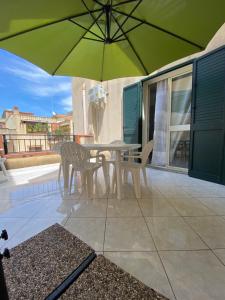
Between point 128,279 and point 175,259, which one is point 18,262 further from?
point 175,259

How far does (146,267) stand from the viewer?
1028 mm

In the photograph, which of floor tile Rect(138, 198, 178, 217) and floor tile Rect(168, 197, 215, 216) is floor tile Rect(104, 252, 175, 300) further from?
floor tile Rect(168, 197, 215, 216)

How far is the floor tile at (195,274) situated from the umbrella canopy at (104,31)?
1.81 metres

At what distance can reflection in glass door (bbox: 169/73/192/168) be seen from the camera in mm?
3133

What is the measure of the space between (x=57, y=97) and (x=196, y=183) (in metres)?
17.7

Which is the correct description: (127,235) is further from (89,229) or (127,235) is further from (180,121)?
(180,121)

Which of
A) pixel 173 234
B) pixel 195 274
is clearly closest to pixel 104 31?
A: pixel 173 234

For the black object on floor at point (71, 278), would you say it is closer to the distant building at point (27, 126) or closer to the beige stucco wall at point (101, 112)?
the beige stucco wall at point (101, 112)

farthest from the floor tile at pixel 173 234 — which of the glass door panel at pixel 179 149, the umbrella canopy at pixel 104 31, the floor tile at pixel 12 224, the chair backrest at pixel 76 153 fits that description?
the glass door panel at pixel 179 149

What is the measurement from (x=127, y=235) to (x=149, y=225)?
0.26 meters

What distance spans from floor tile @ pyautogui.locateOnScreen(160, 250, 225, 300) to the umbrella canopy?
181 cm

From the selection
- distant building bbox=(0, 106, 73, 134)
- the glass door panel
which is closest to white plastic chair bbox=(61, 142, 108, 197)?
the glass door panel

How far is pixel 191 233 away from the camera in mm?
1361

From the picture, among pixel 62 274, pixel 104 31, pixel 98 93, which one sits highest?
pixel 98 93
